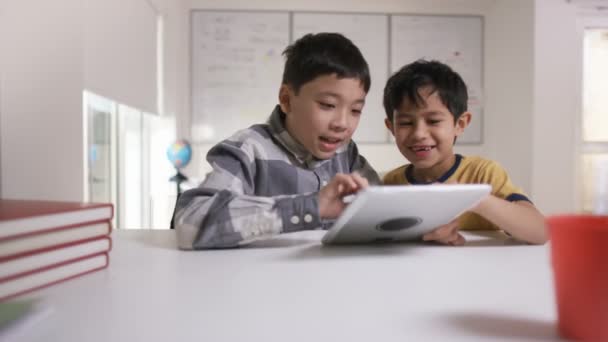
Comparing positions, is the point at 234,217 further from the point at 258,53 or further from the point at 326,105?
the point at 258,53

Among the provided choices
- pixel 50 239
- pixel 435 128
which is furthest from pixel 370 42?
pixel 50 239

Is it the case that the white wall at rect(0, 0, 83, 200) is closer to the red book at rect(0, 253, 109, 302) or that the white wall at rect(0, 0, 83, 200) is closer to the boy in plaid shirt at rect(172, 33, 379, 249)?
the boy in plaid shirt at rect(172, 33, 379, 249)

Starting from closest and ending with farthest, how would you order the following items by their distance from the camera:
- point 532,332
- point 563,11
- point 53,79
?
1. point 532,332
2. point 53,79
3. point 563,11

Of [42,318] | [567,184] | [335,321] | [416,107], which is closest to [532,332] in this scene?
[335,321]

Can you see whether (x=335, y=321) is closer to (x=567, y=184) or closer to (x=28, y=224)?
(x=28, y=224)

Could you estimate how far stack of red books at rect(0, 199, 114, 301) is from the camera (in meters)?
0.44

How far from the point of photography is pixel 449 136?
1200mm

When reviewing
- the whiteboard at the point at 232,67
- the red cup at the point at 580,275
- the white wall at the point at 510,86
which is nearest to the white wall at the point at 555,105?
the white wall at the point at 510,86

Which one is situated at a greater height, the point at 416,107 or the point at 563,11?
the point at 563,11

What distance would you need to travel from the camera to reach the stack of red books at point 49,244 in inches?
17.5

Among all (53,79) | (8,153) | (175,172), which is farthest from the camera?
(175,172)

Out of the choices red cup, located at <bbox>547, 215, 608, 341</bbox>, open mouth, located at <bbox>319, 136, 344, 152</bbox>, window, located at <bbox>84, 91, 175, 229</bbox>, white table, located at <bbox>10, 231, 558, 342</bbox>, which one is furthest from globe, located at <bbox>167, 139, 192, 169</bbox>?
red cup, located at <bbox>547, 215, 608, 341</bbox>

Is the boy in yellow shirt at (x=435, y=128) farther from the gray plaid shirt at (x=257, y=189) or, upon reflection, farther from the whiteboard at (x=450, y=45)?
the whiteboard at (x=450, y=45)

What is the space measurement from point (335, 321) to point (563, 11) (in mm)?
3537
